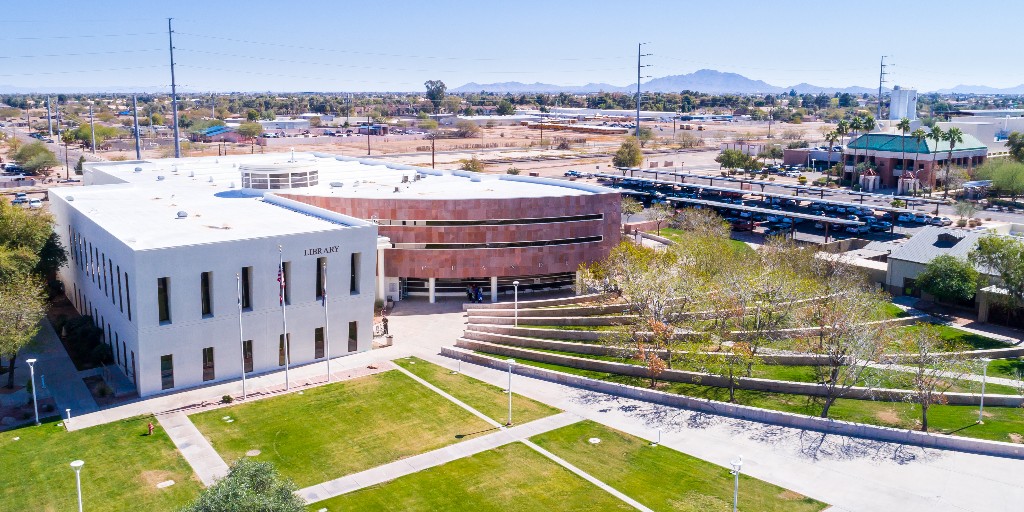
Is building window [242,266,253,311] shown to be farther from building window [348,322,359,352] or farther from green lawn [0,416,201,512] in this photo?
green lawn [0,416,201,512]

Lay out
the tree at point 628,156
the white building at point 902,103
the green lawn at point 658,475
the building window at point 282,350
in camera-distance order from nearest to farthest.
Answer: the green lawn at point 658,475 < the building window at point 282,350 < the tree at point 628,156 < the white building at point 902,103

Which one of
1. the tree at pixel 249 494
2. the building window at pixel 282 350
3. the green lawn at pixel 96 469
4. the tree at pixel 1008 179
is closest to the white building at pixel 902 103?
the tree at pixel 1008 179

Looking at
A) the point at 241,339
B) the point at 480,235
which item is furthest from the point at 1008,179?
the point at 241,339

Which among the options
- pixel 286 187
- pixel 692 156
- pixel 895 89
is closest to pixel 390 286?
pixel 286 187

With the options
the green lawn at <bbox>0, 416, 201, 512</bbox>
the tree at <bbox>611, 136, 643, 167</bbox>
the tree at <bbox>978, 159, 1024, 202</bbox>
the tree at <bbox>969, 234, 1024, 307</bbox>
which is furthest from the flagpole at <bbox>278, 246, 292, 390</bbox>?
the tree at <bbox>611, 136, 643, 167</bbox>

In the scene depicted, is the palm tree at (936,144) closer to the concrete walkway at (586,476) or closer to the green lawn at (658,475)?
the green lawn at (658,475)

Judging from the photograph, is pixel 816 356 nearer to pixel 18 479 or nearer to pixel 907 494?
pixel 907 494
